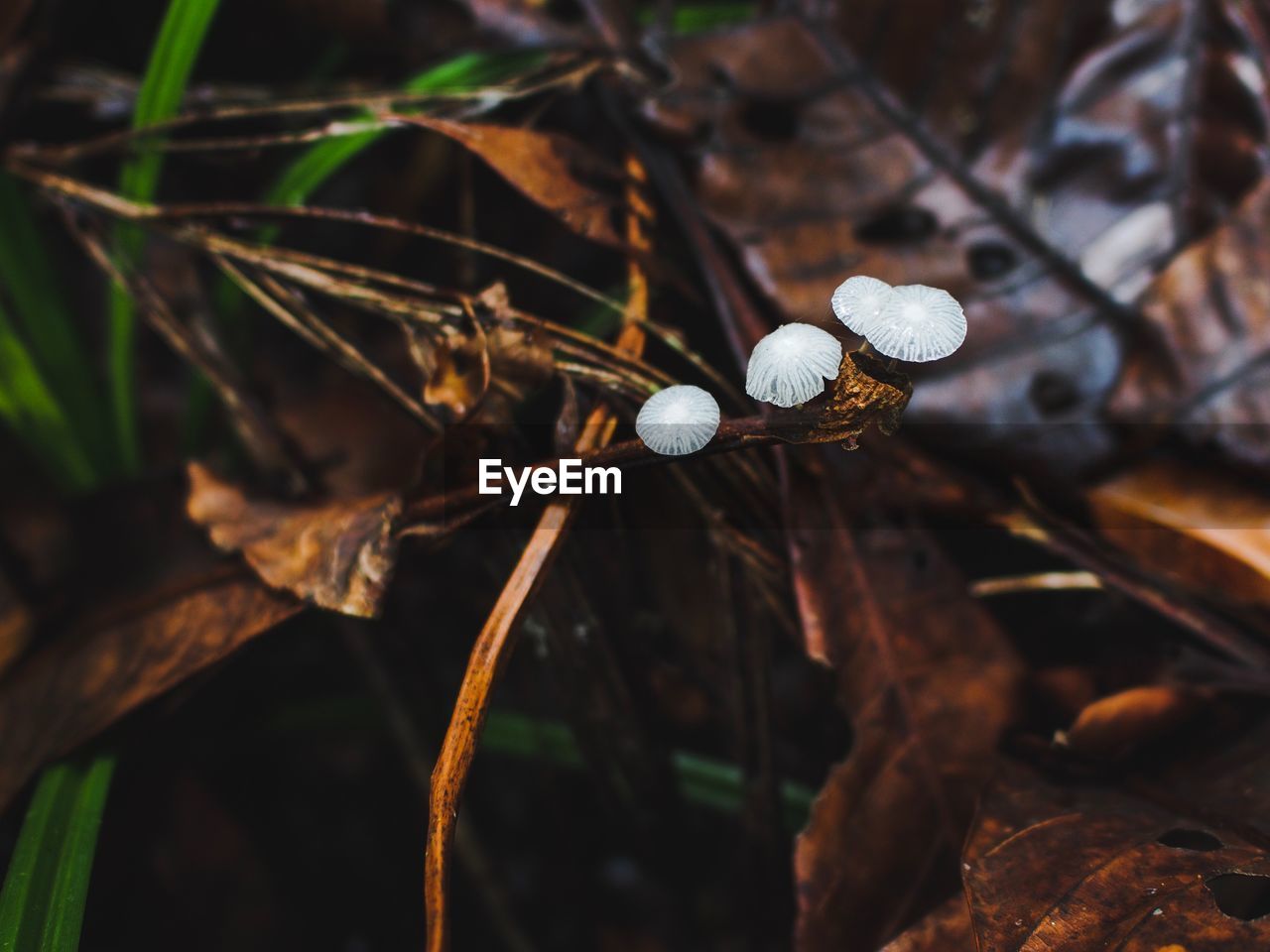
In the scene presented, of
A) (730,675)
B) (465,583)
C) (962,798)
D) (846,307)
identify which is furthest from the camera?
(465,583)

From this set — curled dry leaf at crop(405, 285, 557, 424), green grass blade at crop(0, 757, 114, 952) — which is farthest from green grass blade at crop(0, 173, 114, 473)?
curled dry leaf at crop(405, 285, 557, 424)

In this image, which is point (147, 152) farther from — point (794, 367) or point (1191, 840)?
point (1191, 840)

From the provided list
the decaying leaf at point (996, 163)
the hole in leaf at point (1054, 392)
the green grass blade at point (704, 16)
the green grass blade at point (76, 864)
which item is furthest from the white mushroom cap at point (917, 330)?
the green grass blade at point (76, 864)

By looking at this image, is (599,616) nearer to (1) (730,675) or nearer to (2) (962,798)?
(1) (730,675)

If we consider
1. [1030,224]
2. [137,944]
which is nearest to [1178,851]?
[1030,224]

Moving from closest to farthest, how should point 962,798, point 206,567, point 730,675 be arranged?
point 962,798
point 730,675
point 206,567

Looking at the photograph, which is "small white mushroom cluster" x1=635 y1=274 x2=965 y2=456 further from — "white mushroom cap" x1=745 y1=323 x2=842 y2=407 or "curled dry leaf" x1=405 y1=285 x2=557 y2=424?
Result: "curled dry leaf" x1=405 y1=285 x2=557 y2=424

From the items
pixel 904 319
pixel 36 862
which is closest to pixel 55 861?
pixel 36 862
